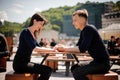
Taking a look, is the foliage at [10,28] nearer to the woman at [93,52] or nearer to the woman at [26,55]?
the woman at [26,55]

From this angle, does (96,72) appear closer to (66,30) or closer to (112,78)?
(112,78)

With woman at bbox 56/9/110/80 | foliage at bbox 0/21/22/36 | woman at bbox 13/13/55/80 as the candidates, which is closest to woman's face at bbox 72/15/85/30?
woman at bbox 56/9/110/80

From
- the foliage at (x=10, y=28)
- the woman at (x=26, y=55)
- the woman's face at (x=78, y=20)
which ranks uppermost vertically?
the foliage at (x=10, y=28)

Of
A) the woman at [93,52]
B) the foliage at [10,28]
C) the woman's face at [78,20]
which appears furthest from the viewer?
the foliage at [10,28]

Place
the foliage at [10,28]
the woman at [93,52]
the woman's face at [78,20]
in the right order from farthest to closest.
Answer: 1. the foliage at [10,28]
2. the woman's face at [78,20]
3. the woman at [93,52]

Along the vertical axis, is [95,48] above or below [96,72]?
above

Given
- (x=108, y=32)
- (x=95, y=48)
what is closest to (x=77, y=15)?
(x=95, y=48)

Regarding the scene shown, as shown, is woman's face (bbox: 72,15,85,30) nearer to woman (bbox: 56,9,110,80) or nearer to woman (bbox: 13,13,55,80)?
woman (bbox: 56,9,110,80)

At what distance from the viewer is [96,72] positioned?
3.89 metres

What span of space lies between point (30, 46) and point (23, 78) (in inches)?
21.2

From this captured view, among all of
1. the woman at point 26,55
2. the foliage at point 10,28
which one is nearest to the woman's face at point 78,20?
the woman at point 26,55

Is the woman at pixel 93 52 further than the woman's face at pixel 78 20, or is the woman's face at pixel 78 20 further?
the woman's face at pixel 78 20

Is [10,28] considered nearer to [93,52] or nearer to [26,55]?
[26,55]

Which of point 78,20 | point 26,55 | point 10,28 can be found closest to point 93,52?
point 78,20
